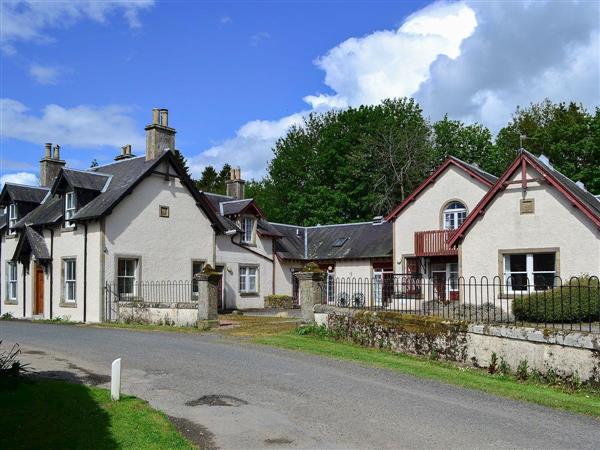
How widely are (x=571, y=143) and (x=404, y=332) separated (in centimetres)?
3415

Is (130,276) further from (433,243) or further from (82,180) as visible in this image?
(433,243)

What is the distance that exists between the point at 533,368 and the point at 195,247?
62.6ft

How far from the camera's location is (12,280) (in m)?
29.9

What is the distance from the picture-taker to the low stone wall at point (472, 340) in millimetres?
10914

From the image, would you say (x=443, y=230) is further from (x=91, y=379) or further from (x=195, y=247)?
(x=91, y=379)

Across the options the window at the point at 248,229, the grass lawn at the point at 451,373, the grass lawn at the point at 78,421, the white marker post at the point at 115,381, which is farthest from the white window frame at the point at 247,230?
the white marker post at the point at 115,381

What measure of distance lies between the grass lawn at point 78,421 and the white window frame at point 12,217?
73.6 ft

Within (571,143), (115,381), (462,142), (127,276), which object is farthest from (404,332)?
(462,142)

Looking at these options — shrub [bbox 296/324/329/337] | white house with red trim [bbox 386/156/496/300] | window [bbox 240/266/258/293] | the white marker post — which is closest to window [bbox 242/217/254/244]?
window [bbox 240/266/258/293]

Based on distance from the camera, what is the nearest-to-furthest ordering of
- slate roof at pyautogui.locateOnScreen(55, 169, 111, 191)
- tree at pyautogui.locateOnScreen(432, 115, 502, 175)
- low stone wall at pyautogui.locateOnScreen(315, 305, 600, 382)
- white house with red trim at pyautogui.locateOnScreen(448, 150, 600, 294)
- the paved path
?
the paved path → low stone wall at pyautogui.locateOnScreen(315, 305, 600, 382) → white house with red trim at pyautogui.locateOnScreen(448, 150, 600, 294) → slate roof at pyautogui.locateOnScreen(55, 169, 111, 191) → tree at pyautogui.locateOnScreen(432, 115, 502, 175)

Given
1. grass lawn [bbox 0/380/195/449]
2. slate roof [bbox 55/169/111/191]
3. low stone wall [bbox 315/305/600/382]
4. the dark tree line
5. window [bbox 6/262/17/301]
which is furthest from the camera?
the dark tree line

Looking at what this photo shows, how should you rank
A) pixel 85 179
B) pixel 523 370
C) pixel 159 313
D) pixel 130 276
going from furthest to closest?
pixel 85 179 < pixel 130 276 < pixel 159 313 < pixel 523 370

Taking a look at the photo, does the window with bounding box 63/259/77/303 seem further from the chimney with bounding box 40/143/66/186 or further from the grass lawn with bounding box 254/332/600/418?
the grass lawn with bounding box 254/332/600/418

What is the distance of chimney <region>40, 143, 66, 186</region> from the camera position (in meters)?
32.6
